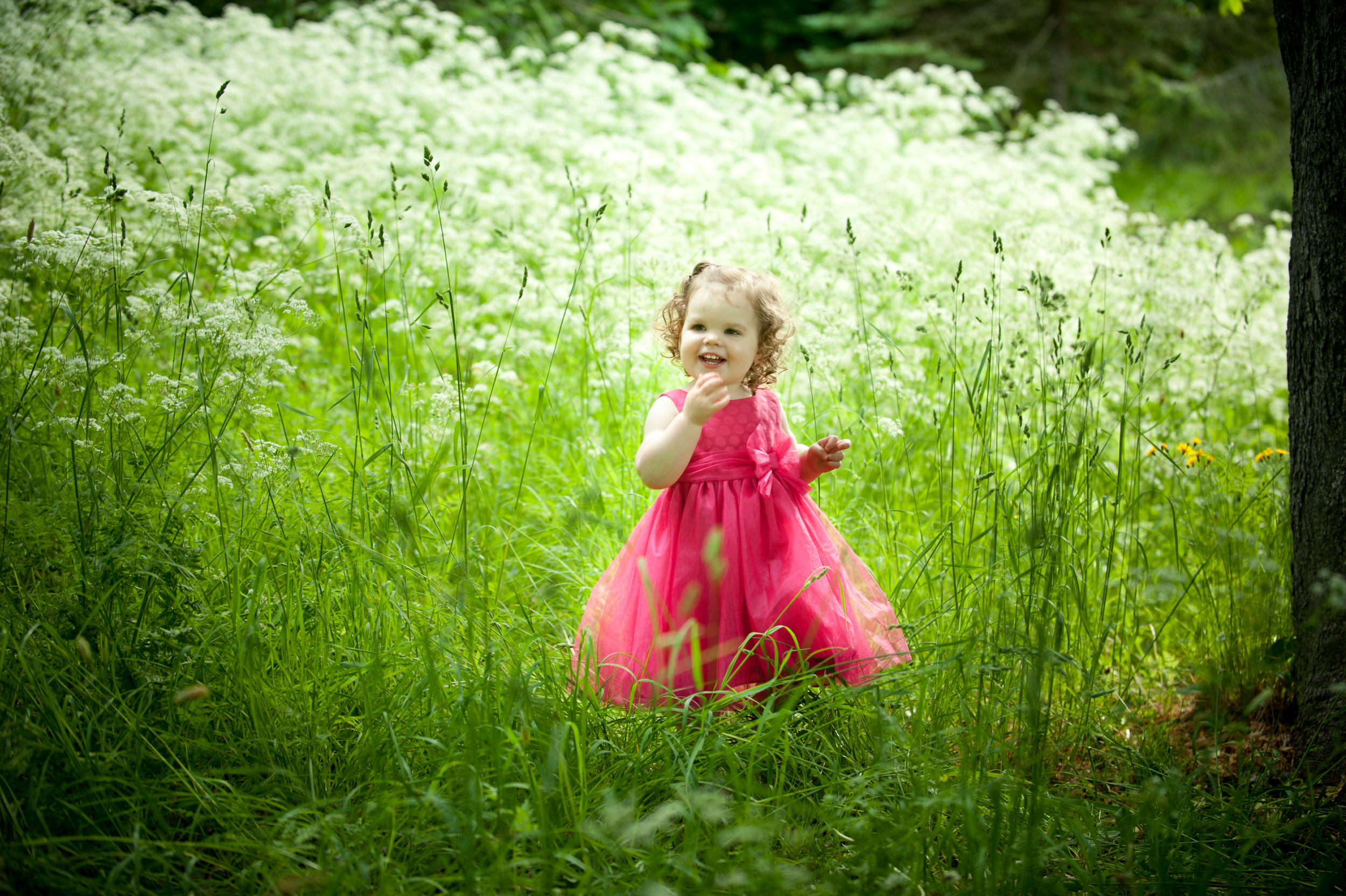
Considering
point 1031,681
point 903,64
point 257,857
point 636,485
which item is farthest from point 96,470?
point 903,64

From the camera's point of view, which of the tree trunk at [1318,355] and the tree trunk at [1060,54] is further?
the tree trunk at [1060,54]

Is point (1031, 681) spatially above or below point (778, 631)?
above

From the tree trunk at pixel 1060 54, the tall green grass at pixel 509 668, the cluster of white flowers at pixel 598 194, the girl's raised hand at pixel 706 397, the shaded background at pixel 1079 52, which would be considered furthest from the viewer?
the tree trunk at pixel 1060 54

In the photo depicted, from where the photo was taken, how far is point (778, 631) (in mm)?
2301

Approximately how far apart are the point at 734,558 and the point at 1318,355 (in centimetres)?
152

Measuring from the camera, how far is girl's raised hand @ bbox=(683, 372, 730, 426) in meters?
2.00

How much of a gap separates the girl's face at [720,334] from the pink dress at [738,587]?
10 cm

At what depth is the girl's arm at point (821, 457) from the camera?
2.21 meters

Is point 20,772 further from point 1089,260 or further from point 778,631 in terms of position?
point 1089,260

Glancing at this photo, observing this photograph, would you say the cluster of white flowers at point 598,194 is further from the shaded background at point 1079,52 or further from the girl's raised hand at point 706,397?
the shaded background at point 1079,52

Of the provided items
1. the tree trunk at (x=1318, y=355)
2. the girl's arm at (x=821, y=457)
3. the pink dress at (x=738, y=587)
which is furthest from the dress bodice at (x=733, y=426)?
the tree trunk at (x=1318, y=355)

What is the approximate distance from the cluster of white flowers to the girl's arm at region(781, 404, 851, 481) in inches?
12.7

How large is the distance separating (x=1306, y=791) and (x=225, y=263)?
3125 mm

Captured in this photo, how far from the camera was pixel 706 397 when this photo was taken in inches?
78.8
